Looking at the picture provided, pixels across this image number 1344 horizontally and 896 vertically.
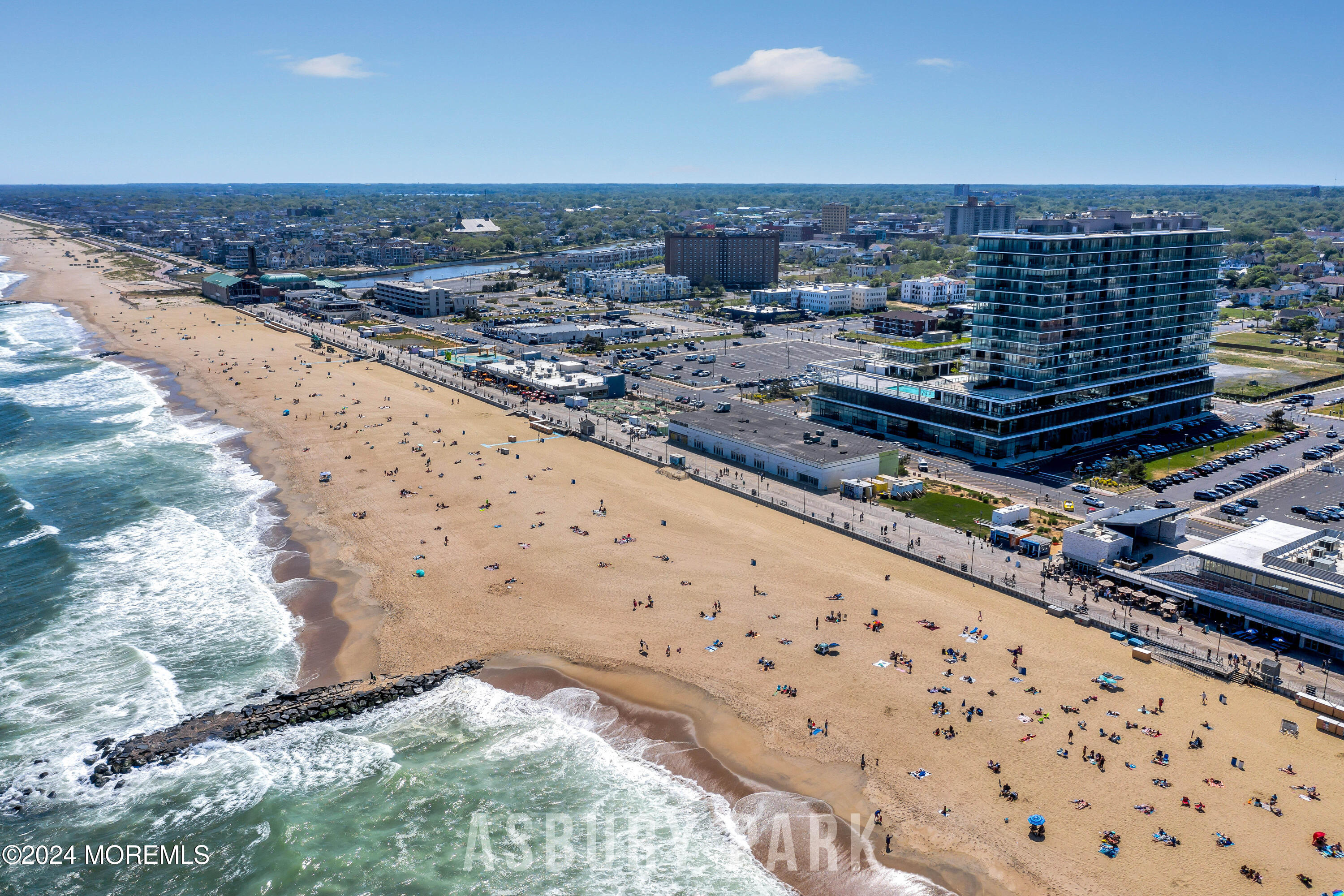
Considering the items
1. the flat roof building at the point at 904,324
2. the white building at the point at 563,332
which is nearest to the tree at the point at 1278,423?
the flat roof building at the point at 904,324

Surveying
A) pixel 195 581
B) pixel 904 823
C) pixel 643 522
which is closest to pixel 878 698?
pixel 904 823

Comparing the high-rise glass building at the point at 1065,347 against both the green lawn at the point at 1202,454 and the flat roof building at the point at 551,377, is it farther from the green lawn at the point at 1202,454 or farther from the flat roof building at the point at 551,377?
the flat roof building at the point at 551,377

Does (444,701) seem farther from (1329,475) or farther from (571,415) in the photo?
(1329,475)

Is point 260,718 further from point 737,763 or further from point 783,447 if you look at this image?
point 783,447

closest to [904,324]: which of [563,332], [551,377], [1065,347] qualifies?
[563,332]

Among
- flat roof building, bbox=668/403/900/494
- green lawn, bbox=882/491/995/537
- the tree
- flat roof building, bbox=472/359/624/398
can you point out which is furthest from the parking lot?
flat roof building, bbox=472/359/624/398

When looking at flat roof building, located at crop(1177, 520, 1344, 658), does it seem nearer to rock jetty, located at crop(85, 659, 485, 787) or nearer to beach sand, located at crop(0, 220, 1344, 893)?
beach sand, located at crop(0, 220, 1344, 893)

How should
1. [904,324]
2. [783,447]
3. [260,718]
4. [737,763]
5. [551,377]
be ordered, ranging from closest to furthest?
[737,763]
[260,718]
[783,447]
[551,377]
[904,324]
